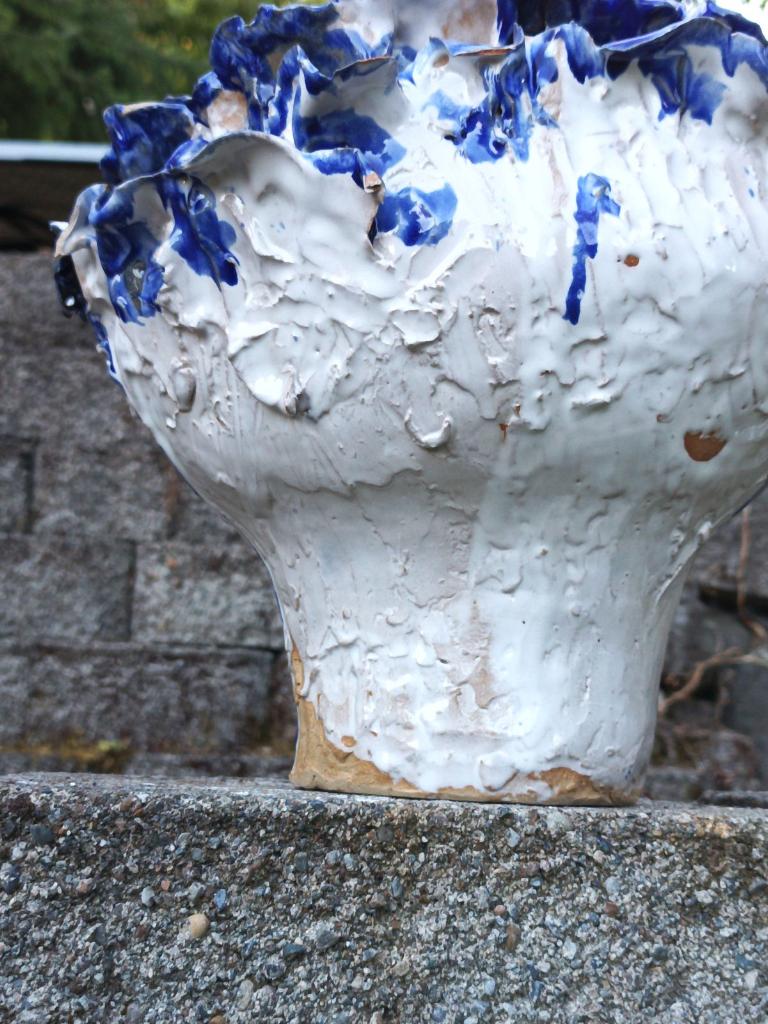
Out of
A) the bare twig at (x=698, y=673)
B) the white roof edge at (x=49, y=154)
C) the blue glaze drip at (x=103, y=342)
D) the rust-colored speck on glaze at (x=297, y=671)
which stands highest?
the white roof edge at (x=49, y=154)

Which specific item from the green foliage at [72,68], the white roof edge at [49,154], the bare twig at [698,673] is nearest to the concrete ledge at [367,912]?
the bare twig at [698,673]

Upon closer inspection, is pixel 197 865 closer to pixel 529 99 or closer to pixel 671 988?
pixel 671 988

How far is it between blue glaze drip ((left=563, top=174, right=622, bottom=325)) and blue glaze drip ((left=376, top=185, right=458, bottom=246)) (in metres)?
0.08

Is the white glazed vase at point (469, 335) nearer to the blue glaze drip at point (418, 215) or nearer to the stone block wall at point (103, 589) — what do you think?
the blue glaze drip at point (418, 215)

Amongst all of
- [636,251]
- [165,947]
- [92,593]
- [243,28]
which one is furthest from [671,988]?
[92,593]

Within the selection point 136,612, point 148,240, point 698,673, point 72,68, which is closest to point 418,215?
point 148,240

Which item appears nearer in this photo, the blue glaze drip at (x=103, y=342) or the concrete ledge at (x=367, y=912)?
the concrete ledge at (x=367, y=912)

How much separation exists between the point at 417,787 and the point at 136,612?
37.4 inches

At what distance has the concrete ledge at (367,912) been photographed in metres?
0.81

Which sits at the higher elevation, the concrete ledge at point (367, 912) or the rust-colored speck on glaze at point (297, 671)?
the rust-colored speck on glaze at point (297, 671)

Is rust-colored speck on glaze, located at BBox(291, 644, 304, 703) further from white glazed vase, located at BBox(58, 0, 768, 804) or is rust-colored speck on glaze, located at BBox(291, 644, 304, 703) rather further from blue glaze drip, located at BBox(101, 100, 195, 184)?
blue glaze drip, located at BBox(101, 100, 195, 184)

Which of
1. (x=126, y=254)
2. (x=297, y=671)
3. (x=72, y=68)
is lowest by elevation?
(x=297, y=671)

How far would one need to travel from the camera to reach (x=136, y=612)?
176 cm

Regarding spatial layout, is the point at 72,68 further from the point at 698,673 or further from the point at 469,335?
the point at 469,335
